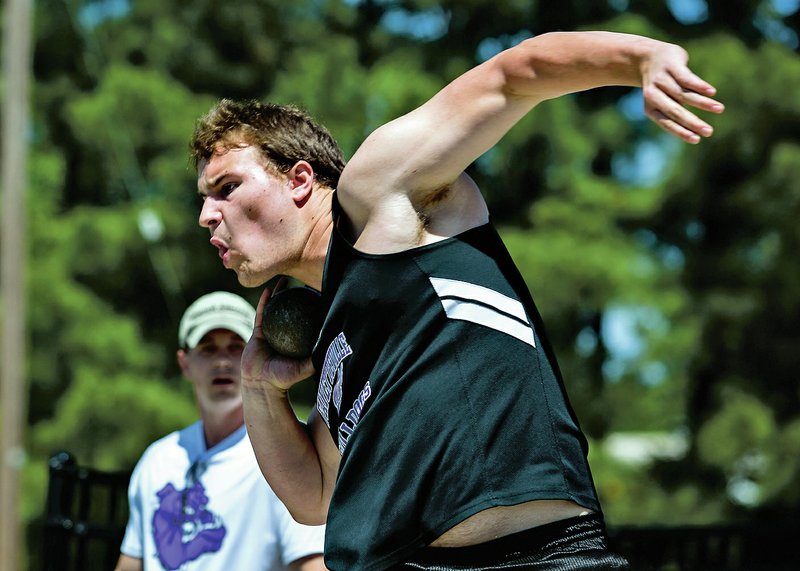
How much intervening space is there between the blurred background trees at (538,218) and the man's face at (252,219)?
843 cm

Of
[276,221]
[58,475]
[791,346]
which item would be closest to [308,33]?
[791,346]

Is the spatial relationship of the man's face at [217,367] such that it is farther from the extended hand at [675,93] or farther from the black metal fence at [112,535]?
the extended hand at [675,93]

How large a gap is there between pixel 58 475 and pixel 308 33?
31.2 feet

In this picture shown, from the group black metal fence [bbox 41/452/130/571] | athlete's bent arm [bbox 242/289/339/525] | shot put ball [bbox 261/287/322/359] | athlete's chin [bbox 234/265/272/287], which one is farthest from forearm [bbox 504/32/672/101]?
black metal fence [bbox 41/452/130/571]

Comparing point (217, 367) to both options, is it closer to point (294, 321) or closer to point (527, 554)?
point (294, 321)

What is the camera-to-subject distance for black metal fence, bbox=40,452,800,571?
501 cm

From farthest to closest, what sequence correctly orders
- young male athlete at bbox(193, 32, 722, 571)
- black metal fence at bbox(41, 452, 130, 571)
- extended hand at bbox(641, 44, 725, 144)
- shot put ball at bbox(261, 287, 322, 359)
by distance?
black metal fence at bbox(41, 452, 130, 571), shot put ball at bbox(261, 287, 322, 359), young male athlete at bbox(193, 32, 722, 571), extended hand at bbox(641, 44, 725, 144)

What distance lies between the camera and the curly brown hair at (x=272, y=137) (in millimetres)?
2777

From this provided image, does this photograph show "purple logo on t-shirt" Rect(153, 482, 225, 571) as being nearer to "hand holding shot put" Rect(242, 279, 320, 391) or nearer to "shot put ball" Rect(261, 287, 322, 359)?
"hand holding shot put" Rect(242, 279, 320, 391)

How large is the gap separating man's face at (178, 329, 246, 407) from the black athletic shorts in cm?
231

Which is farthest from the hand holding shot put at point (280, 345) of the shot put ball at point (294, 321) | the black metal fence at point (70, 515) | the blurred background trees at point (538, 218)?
the blurred background trees at point (538, 218)

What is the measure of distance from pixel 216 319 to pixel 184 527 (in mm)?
Result: 841

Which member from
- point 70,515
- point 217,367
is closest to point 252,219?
point 217,367

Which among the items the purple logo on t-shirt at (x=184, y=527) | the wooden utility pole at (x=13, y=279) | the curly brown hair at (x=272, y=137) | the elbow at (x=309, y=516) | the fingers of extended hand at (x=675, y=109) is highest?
the wooden utility pole at (x=13, y=279)
